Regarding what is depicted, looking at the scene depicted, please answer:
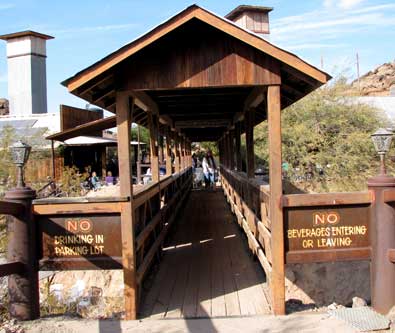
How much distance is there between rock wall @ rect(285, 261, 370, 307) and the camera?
8164 millimetres

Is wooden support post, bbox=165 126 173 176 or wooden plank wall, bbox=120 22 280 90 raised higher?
wooden plank wall, bbox=120 22 280 90

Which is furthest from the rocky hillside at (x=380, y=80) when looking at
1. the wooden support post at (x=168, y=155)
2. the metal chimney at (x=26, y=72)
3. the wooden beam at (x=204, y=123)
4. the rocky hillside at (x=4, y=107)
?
the wooden support post at (x=168, y=155)

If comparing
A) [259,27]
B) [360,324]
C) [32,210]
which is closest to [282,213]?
[360,324]

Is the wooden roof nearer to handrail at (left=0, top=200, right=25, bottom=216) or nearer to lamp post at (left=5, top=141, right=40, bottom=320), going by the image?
lamp post at (left=5, top=141, right=40, bottom=320)

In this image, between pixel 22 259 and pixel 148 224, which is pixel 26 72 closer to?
pixel 148 224

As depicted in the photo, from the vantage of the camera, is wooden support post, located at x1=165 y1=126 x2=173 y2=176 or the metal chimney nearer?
wooden support post, located at x1=165 y1=126 x2=173 y2=176

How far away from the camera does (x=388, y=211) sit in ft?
16.6

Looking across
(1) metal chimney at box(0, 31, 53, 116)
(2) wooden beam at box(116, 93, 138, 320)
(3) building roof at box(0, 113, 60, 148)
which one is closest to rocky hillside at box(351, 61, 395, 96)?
(1) metal chimney at box(0, 31, 53, 116)

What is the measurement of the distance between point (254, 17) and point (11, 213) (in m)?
29.7

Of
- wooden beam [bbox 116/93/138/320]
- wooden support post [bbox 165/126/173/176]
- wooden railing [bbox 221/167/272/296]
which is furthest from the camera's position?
wooden support post [bbox 165/126/173/176]

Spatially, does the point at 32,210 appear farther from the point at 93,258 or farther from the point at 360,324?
the point at 360,324

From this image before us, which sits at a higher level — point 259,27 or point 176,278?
point 259,27

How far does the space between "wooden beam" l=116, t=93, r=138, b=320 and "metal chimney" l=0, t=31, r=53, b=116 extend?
3059 centimetres

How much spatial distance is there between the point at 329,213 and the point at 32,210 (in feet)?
10.6
